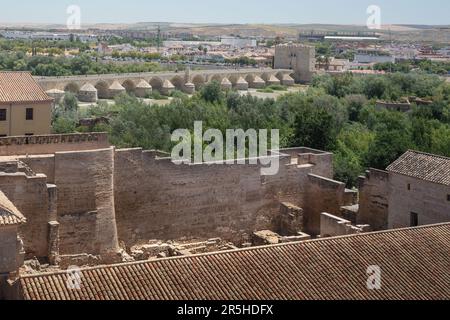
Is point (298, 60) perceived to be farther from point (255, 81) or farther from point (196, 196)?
point (196, 196)

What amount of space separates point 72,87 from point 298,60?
127 ft

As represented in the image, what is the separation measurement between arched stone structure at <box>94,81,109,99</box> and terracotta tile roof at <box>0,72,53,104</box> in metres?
50.9

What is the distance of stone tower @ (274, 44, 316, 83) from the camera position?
330ft

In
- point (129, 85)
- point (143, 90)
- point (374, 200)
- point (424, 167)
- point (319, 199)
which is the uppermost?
point (129, 85)

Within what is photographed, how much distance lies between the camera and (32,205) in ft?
65.9

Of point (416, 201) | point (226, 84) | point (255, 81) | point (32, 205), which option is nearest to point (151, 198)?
point (32, 205)

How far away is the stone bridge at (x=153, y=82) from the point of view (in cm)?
7288

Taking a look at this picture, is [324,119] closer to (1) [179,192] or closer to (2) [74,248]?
(1) [179,192]

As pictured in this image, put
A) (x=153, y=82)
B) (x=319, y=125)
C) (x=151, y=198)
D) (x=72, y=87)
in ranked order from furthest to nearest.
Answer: (x=153, y=82) < (x=72, y=87) < (x=319, y=125) < (x=151, y=198)

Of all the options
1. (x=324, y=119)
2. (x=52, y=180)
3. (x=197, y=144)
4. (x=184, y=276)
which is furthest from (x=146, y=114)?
(x=184, y=276)
